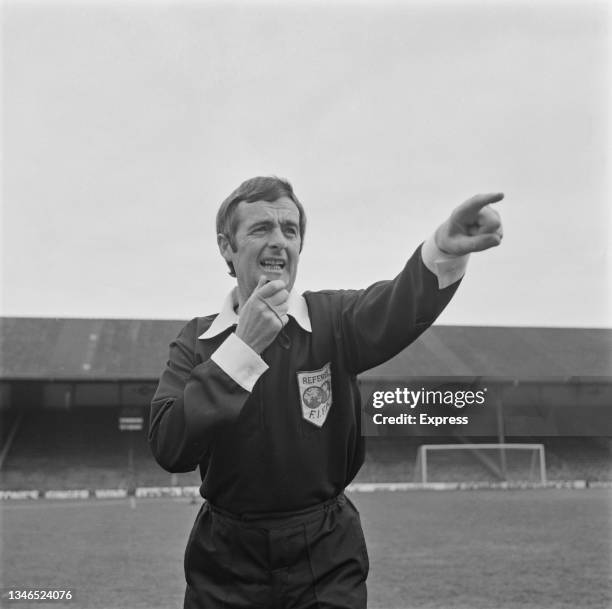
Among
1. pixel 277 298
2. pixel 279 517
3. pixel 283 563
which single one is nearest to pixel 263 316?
pixel 277 298

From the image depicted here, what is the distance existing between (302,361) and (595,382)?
1064 inches

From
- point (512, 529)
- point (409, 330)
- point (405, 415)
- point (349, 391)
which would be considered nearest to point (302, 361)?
point (349, 391)

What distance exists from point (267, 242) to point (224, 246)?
256mm

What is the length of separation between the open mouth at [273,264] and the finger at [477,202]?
23.7 inches

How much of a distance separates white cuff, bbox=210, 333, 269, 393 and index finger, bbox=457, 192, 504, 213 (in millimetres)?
651

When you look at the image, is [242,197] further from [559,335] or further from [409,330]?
[559,335]

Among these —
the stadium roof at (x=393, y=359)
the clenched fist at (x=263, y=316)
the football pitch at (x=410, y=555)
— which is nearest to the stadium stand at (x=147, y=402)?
the stadium roof at (x=393, y=359)

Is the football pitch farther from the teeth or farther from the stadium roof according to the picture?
the stadium roof

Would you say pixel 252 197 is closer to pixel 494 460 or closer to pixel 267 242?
pixel 267 242

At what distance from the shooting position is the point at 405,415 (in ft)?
17.8

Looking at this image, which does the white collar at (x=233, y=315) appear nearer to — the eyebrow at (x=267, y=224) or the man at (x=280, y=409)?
the man at (x=280, y=409)

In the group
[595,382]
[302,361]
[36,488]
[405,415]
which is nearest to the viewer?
[302,361]

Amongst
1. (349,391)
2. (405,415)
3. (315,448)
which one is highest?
(405,415)

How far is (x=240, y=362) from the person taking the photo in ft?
6.51
